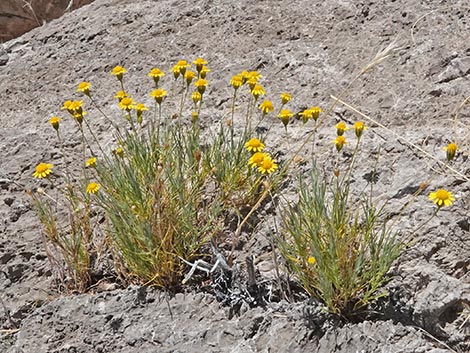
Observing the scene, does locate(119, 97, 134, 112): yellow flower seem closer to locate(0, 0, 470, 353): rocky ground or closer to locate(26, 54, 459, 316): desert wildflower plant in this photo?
locate(26, 54, 459, 316): desert wildflower plant

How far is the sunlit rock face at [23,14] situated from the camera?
7.69m

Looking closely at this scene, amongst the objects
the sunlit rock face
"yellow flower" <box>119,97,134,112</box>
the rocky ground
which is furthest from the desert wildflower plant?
the sunlit rock face

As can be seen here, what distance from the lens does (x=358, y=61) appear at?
4.04 meters

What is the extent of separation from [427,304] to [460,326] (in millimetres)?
139

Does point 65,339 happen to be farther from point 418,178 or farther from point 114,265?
point 418,178

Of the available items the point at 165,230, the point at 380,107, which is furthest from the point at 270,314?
the point at 380,107

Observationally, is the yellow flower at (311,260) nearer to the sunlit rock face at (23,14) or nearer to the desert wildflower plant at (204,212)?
the desert wildflower plant at (204,212)

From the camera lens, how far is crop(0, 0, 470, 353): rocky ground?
8.83 ft

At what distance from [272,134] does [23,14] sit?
5.00 meters

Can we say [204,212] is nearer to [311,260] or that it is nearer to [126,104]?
[126,104]

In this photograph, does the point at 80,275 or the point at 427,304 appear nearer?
the point at 427,304

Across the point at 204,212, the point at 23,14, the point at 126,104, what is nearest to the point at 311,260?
the point at 204,212

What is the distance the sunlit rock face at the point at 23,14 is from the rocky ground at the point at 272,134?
2.41m

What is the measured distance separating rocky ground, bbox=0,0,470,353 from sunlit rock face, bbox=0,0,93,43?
2415 millimetres
